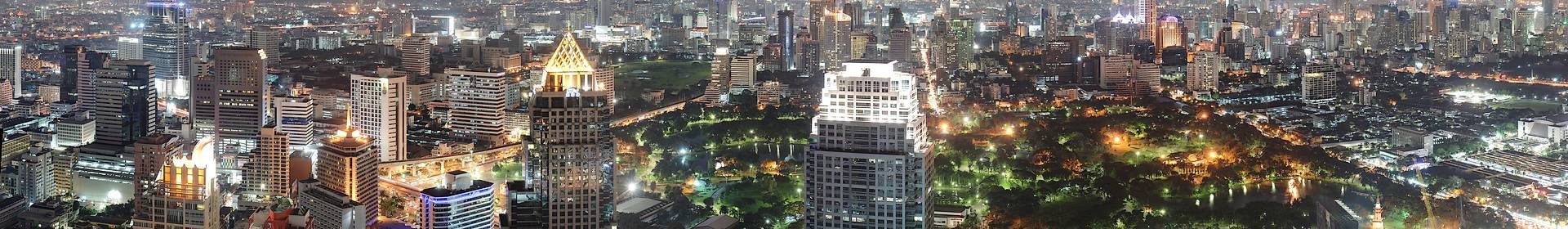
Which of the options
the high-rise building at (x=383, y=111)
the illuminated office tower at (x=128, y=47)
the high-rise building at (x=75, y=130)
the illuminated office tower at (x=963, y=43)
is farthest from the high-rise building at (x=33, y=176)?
the illuminated office tower at (x=963, y=43)

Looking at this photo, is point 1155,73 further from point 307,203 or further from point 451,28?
point 307,203

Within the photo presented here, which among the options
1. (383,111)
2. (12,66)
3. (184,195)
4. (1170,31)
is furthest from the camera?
(1170,31)

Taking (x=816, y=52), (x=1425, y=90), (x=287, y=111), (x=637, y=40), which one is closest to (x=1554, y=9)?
(x=1425, y=90)

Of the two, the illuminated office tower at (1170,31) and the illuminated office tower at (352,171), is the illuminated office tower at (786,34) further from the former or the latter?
the illuminated office tower at (352,171)

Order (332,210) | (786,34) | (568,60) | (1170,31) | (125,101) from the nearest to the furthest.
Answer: (568,60), (332,210), (125,101), (786,34), (1170,31)

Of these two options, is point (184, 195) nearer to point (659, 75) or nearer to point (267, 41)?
point (659, 75)

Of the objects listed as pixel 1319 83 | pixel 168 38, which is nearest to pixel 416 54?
pixel 168 38
